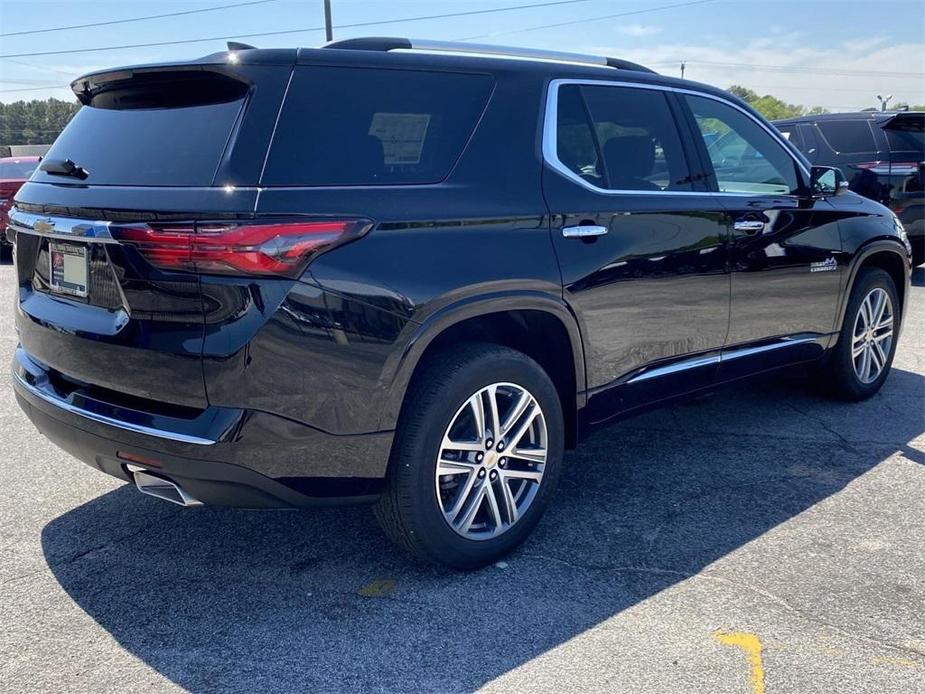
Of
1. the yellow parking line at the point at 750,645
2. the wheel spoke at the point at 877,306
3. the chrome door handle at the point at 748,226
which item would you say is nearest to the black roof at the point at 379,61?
the chrome door handle at the point at 748,226

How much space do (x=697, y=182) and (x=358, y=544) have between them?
7.47ft

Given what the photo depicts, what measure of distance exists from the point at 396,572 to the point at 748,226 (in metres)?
2.40

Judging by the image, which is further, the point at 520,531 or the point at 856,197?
the point at 856,197

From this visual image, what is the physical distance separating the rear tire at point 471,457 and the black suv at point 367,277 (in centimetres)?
1

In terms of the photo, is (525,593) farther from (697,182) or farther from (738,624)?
(697,182)

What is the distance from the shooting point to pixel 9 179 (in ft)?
39.6

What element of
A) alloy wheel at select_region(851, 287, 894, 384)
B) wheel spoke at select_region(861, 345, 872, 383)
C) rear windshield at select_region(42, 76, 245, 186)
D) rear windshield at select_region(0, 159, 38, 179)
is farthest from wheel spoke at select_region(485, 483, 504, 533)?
rear windshield at select_region(0, 159, 38, 179)

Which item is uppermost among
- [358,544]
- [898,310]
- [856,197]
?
[856,197]

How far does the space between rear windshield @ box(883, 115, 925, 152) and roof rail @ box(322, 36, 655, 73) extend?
7209 millimetres

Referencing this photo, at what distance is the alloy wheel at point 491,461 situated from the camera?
3164 millimetres

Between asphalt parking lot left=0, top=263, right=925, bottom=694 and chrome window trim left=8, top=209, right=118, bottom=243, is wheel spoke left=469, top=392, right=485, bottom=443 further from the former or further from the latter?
chrome window trim left=8, top=209, right=118, bottom=243

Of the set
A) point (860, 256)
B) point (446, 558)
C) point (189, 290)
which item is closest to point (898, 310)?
point (860, 256)

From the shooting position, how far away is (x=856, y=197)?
5.05 metres

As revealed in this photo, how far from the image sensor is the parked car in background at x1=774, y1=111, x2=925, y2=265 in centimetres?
970
